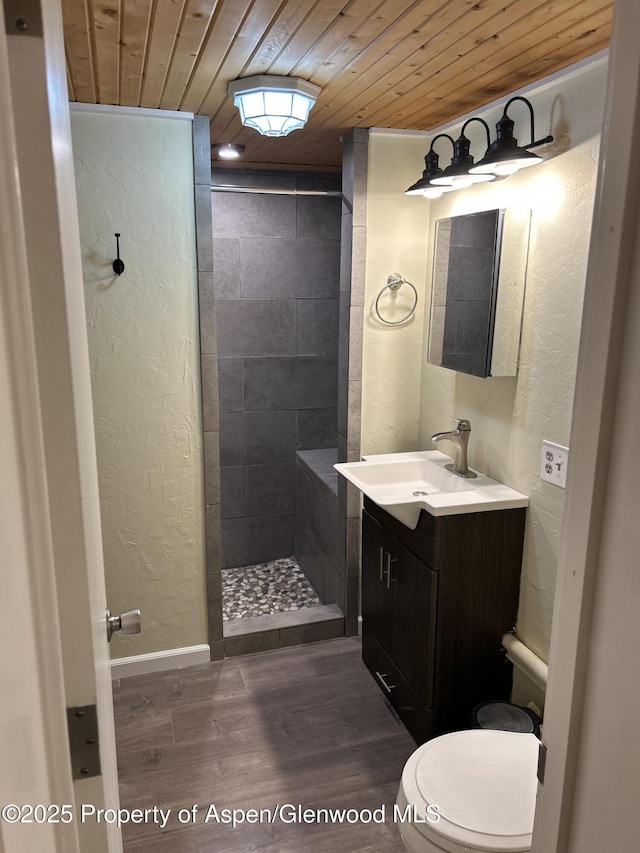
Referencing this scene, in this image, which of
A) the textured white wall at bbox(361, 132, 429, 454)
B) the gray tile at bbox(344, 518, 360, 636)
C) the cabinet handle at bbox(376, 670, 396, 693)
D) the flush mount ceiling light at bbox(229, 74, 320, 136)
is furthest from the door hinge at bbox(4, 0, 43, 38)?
the gray tile at bbox(344, 518, 360, 636)

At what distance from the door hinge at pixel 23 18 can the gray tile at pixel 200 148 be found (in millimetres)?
2041

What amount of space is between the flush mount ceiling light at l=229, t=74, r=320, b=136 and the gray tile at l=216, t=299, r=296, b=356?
1599mm

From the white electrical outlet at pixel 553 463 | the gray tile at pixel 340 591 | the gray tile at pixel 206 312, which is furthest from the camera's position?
Answer: the gray tile at pixel 340 591

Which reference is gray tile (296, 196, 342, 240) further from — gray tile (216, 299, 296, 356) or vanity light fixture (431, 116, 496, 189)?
vanity light fixture (431, 116, 496, 189)

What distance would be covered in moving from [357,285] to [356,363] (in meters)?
0.35

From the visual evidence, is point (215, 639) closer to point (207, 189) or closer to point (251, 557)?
point (251, 557)

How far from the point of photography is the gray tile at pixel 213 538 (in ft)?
9.45

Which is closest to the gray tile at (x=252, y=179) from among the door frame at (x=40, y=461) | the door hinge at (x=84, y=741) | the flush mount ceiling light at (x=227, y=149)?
the flush mount ceiling light at (x=227, y=149)

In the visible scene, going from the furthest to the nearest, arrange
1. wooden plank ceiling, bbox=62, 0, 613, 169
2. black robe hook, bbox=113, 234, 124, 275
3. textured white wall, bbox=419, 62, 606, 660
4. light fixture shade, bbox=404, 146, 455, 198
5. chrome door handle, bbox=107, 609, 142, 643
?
1. black robe hook, bbox=113, 234, 124, 275
2. light fixture shade, bbox=404, 146, 455, 198
3. textured white wall, bbox=419, 62, 606, 660
4. wooden plank ceiling, bbox=62, 0, 613, 169
5. chrome door handle, bbox=107, 609, 142, 643

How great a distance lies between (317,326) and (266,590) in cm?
165

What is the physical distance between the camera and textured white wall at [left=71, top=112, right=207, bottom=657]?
252 centimetres

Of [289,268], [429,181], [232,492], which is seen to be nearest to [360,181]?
[429,181]

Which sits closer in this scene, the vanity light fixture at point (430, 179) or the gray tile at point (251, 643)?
the vanity light fixture at point (430, 179)

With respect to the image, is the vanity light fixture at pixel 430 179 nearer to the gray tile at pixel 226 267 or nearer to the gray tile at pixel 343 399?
the gray tile at pixel 343 399
